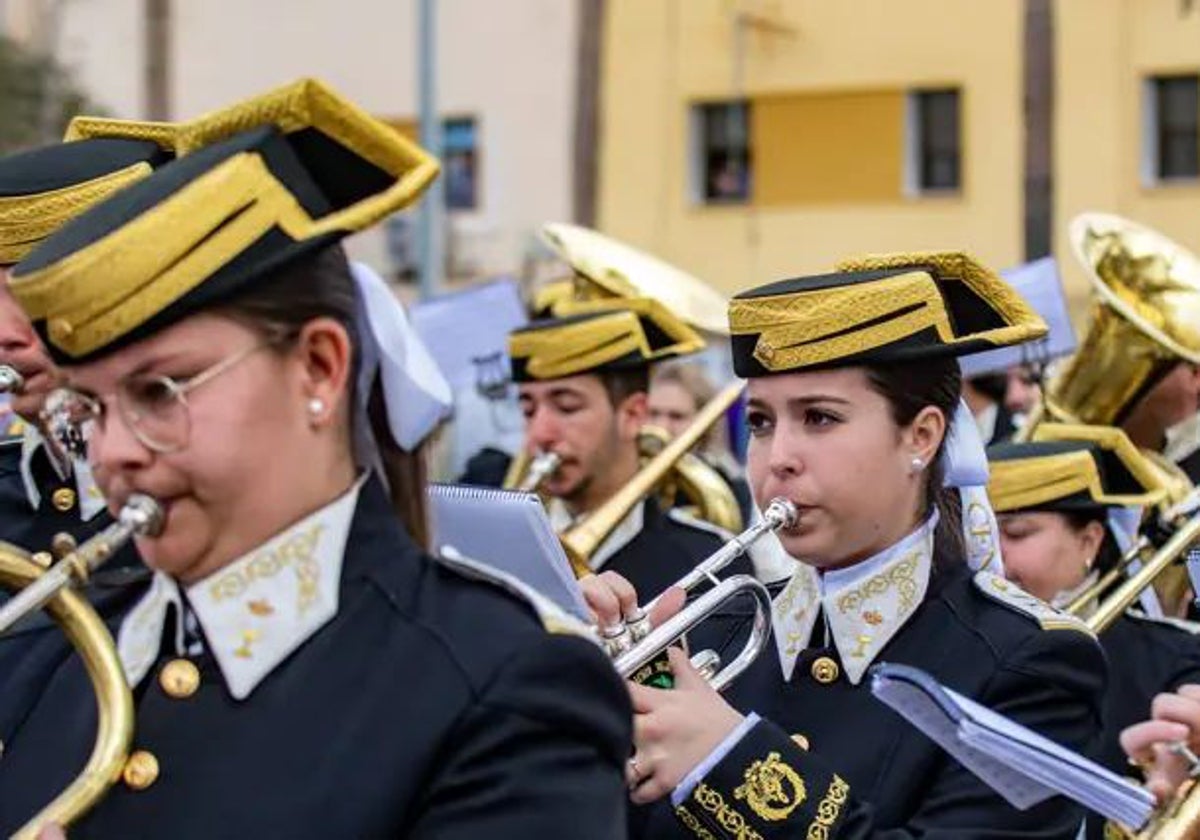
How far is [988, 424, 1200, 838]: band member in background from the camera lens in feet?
16.3

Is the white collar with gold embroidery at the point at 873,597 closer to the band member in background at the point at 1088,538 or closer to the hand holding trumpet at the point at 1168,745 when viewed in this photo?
the hand holding trumpet at the point at 1168,745

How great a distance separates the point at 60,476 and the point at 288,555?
1755 mm

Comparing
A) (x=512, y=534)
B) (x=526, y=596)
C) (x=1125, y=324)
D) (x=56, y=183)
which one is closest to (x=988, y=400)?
(x=1125, y=324)

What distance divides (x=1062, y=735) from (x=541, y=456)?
2867 mm

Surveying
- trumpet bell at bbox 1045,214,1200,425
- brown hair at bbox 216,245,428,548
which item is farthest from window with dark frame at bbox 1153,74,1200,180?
brown hair at bbox 216,245,428,548

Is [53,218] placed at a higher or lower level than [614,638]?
higher

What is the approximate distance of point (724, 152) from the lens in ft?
81.1

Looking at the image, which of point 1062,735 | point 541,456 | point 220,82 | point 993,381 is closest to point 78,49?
point 220,82

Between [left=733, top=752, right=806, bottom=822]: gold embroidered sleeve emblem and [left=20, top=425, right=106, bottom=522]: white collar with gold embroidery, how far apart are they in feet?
4.14

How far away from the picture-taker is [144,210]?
2166 mm

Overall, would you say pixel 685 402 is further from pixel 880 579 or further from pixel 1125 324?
pixel 880 579

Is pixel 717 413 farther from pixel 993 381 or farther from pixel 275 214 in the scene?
pixel 275 214

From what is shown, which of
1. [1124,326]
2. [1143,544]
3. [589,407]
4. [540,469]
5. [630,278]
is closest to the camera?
[1143,544]

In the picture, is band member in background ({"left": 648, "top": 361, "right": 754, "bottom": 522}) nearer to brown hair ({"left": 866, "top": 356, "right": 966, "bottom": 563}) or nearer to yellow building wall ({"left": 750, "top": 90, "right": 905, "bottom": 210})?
brown hair ({"left": 866, "top": 356, "right": 966, "bottom": 563})
